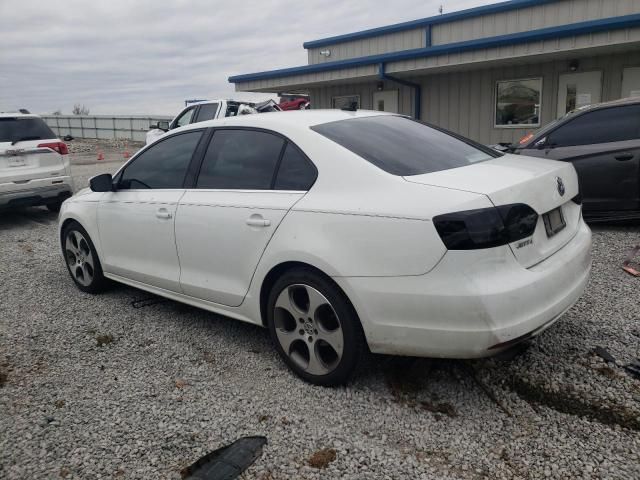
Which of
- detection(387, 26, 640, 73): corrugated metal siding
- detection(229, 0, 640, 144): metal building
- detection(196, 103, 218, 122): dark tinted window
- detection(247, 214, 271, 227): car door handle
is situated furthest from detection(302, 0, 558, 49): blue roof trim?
detection(247, 214, 271, 227): car door handle

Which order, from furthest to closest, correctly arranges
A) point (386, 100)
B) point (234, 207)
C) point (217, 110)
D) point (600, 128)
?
point (386, 100) < point (217, 110) < point (600, 128) < point (234, 207)

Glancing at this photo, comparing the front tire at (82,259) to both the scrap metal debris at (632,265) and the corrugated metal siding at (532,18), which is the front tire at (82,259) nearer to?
the scrap metal debris at (632,265)

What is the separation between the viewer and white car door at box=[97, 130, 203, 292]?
399 cm

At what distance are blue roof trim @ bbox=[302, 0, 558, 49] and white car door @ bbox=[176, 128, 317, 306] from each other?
41.7 feet

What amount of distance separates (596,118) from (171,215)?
18.1 ft

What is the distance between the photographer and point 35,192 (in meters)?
8.58

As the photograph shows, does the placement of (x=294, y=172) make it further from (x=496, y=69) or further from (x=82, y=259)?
(x=496, y=69)

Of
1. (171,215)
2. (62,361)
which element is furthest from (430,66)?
(62,361)

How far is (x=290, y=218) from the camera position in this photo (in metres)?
3.11

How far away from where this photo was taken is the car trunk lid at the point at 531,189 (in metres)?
2.67

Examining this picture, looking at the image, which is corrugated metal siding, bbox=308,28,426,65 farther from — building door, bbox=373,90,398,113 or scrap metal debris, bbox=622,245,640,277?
scrap metal debris, bbox=622,245,640,277

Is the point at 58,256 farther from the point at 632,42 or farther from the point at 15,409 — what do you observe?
the point at 632,42

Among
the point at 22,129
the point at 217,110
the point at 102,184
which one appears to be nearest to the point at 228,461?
the point at 102,184

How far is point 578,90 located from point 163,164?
1084 cm
